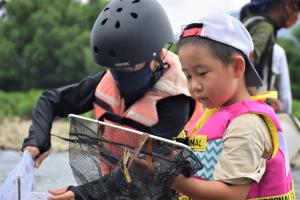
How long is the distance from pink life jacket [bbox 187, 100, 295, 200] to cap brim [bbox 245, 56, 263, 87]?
7 centimetres

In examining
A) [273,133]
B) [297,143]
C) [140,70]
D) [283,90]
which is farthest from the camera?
[283,90]

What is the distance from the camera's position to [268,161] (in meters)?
2.58

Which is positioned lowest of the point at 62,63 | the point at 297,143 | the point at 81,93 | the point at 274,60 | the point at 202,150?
the point at 62,63

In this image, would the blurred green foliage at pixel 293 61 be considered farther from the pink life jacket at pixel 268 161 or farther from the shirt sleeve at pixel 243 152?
the shirt sleeve at pixel 243 152

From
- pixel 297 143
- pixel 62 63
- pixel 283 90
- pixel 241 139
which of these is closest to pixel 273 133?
pixel 241 139

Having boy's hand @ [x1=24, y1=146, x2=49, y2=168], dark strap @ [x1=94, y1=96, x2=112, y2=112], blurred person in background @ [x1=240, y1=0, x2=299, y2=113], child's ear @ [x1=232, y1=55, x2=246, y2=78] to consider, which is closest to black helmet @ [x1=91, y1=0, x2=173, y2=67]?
dark strap @ [x1=94, y1=96, x2=112, y2=112]

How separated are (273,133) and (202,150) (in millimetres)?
240

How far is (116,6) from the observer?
4062 millimetres

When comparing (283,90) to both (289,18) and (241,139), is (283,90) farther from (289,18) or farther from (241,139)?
(241,139)

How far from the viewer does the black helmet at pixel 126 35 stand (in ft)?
12.7

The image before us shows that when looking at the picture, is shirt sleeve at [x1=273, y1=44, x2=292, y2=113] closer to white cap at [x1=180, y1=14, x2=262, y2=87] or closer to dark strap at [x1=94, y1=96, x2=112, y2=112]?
dark strap at [x1=94, y1=96, x2=112, y2=112]

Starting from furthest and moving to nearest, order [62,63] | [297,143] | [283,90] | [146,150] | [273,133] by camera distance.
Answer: [62,63] < [283,90] < [297,143] < [273,133] < [146,150]

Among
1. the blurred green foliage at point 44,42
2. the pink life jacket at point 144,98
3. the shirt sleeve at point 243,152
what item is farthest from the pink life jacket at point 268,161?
the blurred green foliage at point 44,42

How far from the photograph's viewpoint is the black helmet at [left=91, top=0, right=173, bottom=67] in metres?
3.87
